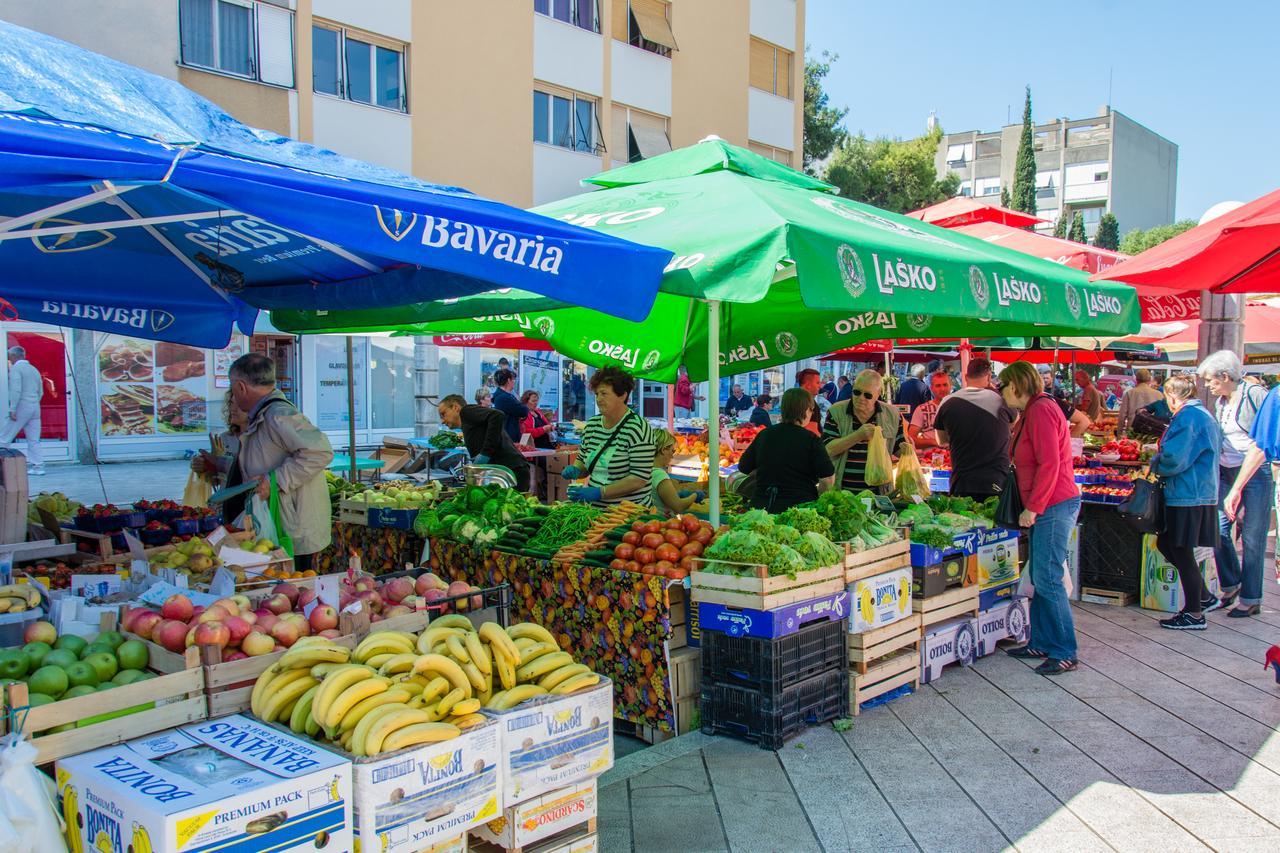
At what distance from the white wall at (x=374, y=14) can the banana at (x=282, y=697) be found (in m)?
17.1

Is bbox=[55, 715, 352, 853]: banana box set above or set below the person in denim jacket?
below

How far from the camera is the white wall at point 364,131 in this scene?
57.0 ft

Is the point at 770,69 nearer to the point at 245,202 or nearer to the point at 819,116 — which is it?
the point at 819,116

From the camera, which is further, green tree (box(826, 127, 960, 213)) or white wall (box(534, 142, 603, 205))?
green tree (box(826, 127, 960, 213))

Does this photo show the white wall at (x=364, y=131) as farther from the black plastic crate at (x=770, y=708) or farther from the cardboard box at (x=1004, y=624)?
the black plastic crate at (x=770, y=708)

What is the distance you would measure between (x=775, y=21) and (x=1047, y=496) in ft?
81.3

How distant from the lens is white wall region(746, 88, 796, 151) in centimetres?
2675

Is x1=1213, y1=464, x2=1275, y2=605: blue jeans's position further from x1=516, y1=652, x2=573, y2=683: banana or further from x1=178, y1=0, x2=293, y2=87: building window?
x1=178, y1=0, x2=293, y2=87: building window

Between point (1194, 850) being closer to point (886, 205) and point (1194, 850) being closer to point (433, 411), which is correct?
point (433, 411)

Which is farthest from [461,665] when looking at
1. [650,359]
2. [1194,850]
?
[650,359]

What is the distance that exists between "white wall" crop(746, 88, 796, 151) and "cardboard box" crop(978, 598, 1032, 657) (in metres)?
22.0

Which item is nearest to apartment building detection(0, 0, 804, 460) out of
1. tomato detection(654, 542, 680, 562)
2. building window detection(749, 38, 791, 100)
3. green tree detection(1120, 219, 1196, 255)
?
building window detection(749, 38, 791, 100)

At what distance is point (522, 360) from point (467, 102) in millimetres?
6851

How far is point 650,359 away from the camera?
7000mm
